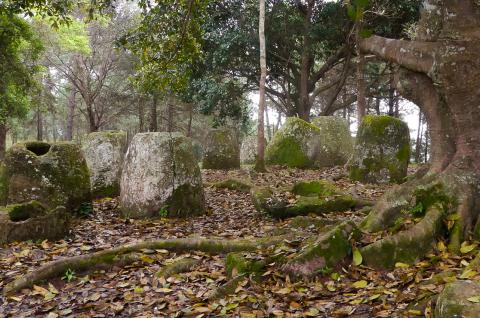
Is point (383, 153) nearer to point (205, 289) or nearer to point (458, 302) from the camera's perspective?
point (205, 289)

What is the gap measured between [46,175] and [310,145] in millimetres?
9608

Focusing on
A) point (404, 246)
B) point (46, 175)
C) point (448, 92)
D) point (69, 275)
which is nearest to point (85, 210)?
point (46, 175)

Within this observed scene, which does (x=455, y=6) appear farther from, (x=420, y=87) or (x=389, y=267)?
(x=389, y=267)

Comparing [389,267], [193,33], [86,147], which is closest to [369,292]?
[389,267]

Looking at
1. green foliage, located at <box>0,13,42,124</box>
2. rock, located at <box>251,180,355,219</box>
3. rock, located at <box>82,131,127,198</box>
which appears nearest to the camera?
rock, located at <box>251,180,355,219</box>

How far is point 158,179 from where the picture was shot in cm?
745

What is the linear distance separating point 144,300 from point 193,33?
17.5 feet

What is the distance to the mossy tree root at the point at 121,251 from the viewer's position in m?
4.55

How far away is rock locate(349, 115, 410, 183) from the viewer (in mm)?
10211

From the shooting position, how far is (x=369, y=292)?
145 inches

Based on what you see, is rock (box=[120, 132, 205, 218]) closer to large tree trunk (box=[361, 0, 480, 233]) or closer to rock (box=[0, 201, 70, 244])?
rock (box=[0, 201, 70, 244])

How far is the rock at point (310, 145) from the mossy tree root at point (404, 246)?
10193mm

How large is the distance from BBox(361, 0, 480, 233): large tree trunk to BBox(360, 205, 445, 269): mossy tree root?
0.43 meters

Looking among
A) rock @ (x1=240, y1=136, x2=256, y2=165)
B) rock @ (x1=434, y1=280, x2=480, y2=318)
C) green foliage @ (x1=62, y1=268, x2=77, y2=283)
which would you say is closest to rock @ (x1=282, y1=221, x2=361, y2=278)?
rock @ (x1=434, y1=280, x2=480, y2=318)
